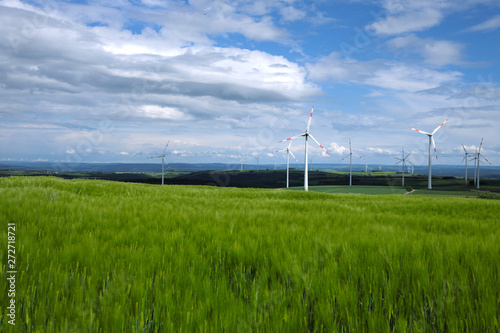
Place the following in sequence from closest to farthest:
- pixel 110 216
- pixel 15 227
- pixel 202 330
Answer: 1. pixel 202 330
2. pixel 15 227
3. pixel 110 216

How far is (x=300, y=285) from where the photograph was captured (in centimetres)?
295

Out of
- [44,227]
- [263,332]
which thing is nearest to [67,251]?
[44,227]

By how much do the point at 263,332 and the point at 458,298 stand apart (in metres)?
1.97

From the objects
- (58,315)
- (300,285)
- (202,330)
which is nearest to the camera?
(202,330)

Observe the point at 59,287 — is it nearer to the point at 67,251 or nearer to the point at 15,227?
the point at 67,251

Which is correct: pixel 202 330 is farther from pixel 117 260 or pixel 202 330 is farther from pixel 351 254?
pixel 351 254

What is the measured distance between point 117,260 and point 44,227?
96.5 inches

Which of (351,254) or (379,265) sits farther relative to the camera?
(351,254)

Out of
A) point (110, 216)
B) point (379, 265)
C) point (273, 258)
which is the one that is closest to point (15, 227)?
point (110, 216)

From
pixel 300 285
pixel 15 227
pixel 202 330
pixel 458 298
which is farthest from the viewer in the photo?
pixel 15 227

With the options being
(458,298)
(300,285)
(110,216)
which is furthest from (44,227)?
(458,298)

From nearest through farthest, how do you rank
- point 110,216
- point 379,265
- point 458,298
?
point 458,298, point 379,265, point 110,216

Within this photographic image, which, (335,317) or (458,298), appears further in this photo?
(458,298)

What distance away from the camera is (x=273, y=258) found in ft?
12.0
